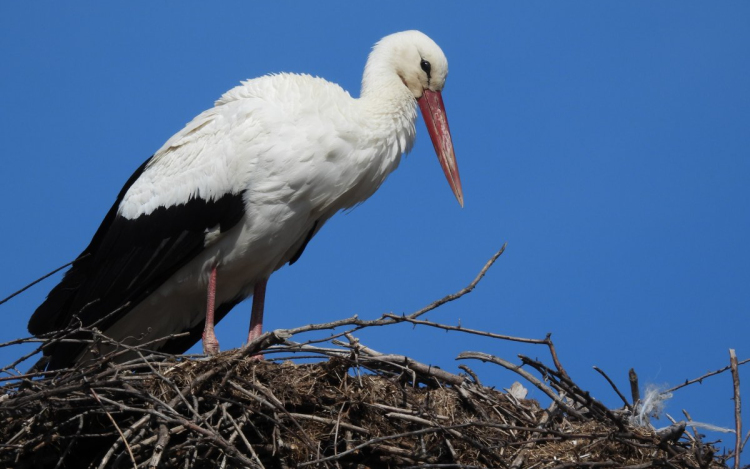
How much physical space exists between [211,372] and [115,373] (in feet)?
1.34

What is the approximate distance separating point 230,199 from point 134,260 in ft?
2.19

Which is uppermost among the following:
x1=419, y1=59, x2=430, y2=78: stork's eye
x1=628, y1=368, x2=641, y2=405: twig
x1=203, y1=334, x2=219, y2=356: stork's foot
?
x1=419, y1=59, x2=430, y2=78: stork's eye

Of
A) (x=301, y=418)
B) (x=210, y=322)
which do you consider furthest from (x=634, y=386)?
(x=210, y=322)

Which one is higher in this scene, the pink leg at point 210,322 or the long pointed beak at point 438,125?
the long pointed beak at point 438,125

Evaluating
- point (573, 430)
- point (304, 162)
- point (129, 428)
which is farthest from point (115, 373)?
point (573, 430)

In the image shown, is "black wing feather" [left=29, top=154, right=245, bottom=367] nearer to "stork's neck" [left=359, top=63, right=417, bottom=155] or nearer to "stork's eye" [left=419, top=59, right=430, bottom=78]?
"stork's neck" [left=359, top=63, right=417, bottom=155]

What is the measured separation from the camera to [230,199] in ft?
18.2

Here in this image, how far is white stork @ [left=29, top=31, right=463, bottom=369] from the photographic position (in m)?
5.53

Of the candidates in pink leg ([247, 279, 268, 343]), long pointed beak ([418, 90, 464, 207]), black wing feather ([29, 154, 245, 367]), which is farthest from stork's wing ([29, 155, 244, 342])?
long pointed beak ([418, 90, 464, 207])

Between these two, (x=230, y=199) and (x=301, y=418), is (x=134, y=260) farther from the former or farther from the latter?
(x=301, y=418)

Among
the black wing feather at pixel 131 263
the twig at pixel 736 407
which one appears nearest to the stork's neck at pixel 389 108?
the black wing feather at pixel 131 263

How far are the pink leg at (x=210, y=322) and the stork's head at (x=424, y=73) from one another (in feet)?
4.75

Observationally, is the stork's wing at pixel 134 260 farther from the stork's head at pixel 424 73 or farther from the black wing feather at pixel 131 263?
the stork's head at pixel 424 73

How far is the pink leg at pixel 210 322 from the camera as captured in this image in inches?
225
